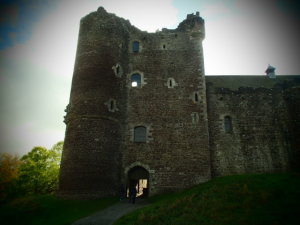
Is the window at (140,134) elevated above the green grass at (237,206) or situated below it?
above

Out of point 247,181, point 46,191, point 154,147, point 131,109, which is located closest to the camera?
point 247,181

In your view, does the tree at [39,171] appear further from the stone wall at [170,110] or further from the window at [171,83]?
the window at [171,83]

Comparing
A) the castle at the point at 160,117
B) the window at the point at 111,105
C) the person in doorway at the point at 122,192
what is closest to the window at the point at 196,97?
the castle at the point at 160,117

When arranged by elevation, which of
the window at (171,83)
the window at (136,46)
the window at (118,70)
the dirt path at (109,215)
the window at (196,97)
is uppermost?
the window at (136,46)

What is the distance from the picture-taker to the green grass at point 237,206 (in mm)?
10609

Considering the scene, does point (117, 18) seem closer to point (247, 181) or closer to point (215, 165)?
point (215, 165)

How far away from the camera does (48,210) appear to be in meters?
14.9

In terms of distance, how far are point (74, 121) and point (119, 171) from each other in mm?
5203

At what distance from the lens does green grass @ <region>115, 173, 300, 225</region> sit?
10.6 meters

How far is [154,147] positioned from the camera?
66.5 ft

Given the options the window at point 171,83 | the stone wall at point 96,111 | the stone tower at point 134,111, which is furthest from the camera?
the window at point 171,83

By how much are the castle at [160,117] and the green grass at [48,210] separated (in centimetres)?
93

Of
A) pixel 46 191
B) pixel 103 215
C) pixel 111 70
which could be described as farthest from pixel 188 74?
pixel 46 191

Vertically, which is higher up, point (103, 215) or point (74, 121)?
point (74, 121)
